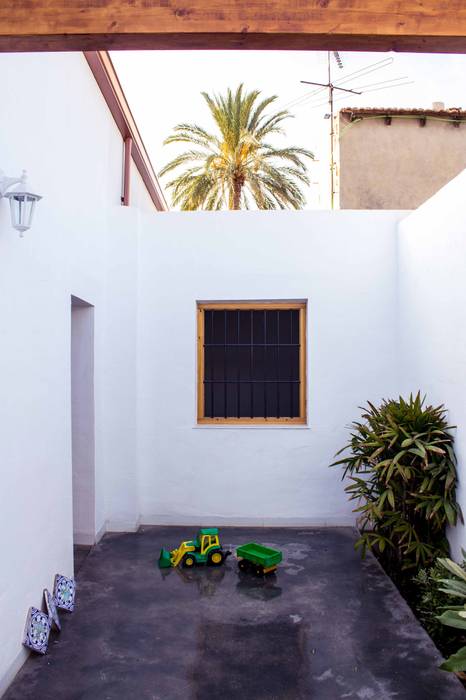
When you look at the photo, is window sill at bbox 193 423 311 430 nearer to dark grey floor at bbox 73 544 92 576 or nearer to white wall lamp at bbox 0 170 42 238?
dark grey floor at bbox 73 544 92 576

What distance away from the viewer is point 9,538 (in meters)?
3.32

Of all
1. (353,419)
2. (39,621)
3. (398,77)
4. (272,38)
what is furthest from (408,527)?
(398,77)

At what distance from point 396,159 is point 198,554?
7971mm

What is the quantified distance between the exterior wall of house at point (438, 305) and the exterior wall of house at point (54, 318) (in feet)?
9.57

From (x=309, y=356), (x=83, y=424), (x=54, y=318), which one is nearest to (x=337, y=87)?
(x=309, y=356)

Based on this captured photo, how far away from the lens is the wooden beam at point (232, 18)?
7.40 feet

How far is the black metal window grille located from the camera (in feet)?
21.4

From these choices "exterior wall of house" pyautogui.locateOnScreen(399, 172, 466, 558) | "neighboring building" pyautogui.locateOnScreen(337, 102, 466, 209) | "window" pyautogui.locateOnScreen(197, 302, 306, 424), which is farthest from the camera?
"neighboring building" pyautogui.locateOnScreen(337, 102, 466, 209)

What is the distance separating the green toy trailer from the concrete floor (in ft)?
0.30

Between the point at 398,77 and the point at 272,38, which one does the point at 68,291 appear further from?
the point at 398,77

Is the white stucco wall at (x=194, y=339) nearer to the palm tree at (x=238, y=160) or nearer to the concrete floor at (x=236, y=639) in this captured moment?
the concrete floor at (x=236, y=639)

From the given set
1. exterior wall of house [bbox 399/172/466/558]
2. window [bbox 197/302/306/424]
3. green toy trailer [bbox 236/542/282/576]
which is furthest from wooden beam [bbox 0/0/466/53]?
window [bbox 197/302/306/424]

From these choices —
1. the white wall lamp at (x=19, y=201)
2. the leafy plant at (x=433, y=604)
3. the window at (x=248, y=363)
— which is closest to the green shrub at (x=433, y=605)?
the leafy plant at (x=433, y=604)

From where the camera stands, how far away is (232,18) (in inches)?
88.8
